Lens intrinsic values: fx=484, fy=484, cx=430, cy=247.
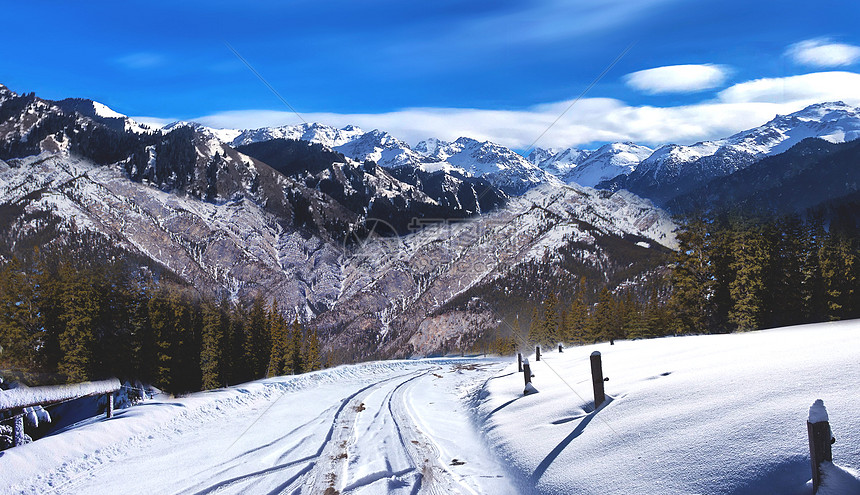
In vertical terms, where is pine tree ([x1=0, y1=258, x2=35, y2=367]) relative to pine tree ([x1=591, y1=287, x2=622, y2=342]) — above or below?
above

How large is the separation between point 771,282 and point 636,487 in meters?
38.0

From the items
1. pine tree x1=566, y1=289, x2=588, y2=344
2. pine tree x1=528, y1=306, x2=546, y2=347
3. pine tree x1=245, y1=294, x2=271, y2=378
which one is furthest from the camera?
pine tree x1=528, y1=306, x2=546, y2=347

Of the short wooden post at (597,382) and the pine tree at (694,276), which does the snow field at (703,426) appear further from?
the pine tree at (694,276)

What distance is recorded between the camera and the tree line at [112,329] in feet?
110

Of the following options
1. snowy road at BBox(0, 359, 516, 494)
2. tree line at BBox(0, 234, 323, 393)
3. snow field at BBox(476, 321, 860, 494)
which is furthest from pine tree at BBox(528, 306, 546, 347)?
snow field at BBox(476, 321, 860, 494)

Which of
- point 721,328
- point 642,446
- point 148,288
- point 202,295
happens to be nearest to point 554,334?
point 721,328

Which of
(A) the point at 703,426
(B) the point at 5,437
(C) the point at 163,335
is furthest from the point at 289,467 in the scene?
(C) the point at 163,335

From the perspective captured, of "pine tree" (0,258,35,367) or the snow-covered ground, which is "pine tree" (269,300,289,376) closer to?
"pine tree" (0,258,35,367)

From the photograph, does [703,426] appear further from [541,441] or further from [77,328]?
[77,328]

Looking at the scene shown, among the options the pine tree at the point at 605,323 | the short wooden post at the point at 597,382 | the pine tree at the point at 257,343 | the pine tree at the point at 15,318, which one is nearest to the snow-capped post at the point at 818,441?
the short wooden post at the point at 597,382

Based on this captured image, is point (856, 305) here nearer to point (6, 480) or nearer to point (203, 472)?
point (203, 472)

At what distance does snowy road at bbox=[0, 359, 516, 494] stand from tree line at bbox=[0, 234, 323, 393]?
2461 cm

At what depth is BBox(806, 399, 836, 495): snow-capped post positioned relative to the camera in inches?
190

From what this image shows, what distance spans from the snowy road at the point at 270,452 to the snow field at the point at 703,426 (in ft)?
4.38
